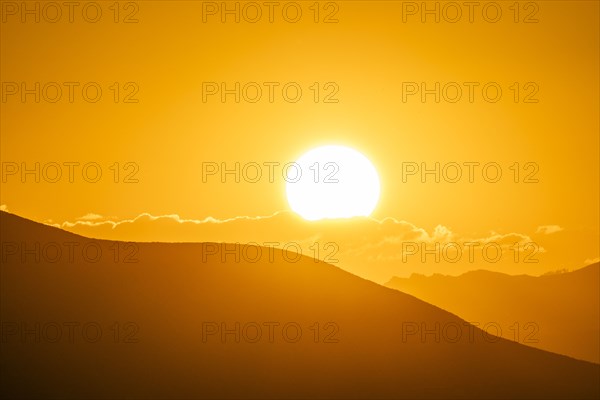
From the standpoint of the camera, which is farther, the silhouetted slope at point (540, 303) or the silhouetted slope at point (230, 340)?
the silhouetted slope at point (540, 303)

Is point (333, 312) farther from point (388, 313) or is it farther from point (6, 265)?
point (6, 265)

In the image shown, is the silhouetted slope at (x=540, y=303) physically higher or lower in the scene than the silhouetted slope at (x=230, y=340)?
higher

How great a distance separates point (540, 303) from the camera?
5030 inches

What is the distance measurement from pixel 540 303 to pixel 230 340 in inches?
3616

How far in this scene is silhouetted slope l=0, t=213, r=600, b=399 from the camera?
44188 mm

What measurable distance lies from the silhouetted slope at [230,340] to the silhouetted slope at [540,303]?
2803 centimetres

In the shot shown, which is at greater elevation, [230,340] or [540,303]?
[540,303]

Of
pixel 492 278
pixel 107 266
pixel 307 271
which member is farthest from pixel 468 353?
pixel 492 278

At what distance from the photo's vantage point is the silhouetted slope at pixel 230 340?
44188 millimetres

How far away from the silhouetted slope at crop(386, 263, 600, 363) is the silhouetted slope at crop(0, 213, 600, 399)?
28.0m

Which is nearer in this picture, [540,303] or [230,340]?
[230,340]

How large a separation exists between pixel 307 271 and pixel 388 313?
7.60 m

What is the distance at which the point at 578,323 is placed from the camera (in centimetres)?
10400

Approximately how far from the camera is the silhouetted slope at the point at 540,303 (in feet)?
321
